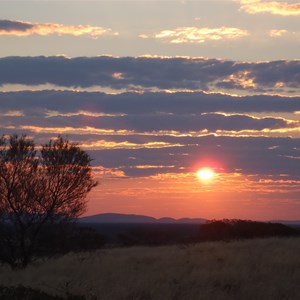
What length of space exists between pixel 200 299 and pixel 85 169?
13.5 m

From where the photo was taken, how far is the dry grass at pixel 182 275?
17484 millimetres

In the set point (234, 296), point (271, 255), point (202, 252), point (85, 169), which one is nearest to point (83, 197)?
point (85, 169)

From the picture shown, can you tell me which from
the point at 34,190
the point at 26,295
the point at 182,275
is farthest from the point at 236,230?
the point at 26,295

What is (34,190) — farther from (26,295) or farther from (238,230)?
(238,230)

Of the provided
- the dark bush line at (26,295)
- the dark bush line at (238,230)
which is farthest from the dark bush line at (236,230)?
the dark bush line at (26,295)

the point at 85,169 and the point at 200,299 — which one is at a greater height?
the point at 85,169

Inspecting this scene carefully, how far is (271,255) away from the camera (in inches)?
987

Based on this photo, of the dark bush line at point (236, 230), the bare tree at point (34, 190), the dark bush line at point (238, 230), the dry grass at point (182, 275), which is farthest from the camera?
the dark bush line at point (238, 230)

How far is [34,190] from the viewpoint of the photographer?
91.5 ft

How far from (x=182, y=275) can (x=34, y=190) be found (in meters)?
9.61

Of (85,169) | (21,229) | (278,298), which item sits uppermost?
(85,169)

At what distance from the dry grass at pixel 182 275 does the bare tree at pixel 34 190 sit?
1486mm

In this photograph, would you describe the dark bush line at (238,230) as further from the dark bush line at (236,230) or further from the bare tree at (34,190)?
the bare tree at (34,190)

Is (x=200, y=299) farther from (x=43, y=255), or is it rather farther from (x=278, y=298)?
(x=43, y=255)
